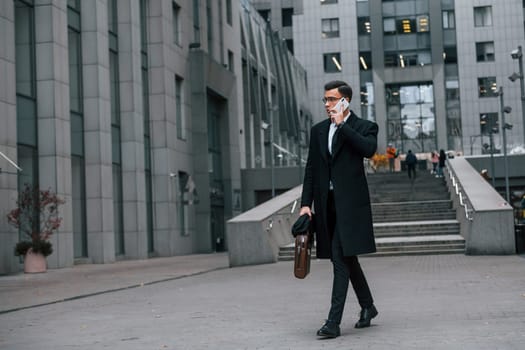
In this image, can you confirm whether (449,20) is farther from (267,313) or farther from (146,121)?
(267,313)

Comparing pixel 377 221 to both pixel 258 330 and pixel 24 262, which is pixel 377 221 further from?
pixel 258 330

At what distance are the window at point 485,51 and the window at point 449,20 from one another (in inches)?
94.9

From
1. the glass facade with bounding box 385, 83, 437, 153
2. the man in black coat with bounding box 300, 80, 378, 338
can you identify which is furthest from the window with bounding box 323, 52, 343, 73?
the man in black coat with bounding box 300, 80, 378, 338

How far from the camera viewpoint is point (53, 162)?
25.8 meters

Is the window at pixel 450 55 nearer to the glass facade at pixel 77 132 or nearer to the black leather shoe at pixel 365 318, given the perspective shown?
the glass facade at pixel 77 132

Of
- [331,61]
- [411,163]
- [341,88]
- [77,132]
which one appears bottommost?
[341,88]

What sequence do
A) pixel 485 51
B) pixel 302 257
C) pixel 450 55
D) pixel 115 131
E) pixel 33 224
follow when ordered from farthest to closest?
pixel 450 55
pixel 485 51
pixel 115 131
pixel 33 224
pixel 302 257

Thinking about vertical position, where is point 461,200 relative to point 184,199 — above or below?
below

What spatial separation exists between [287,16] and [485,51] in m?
15.8

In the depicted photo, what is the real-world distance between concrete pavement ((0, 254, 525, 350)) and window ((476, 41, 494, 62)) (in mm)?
55982

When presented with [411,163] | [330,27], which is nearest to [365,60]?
[330,27]

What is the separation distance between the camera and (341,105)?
764cm

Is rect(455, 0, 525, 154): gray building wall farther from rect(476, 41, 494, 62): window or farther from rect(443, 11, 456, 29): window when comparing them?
rect(443, 11, 456, 29): window

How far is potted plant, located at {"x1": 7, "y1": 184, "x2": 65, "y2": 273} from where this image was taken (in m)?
23.1
